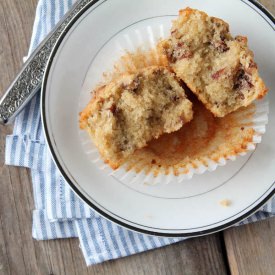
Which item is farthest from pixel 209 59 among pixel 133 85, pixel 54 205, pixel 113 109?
pixel 54 205

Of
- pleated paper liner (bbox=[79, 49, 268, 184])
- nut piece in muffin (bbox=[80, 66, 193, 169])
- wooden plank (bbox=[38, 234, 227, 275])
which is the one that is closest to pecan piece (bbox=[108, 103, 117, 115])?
nut piece in muffin (bbox=[80, 66, 193, 169])

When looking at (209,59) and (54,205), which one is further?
(54,205)

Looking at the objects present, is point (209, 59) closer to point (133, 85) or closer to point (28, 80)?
point (133, 85)

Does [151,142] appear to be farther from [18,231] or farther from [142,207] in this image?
[18,231]

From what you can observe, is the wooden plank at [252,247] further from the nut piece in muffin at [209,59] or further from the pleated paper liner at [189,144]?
the nut piece in muffin at [209,59]

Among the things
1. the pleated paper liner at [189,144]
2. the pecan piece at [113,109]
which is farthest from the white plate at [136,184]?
the pecan piece at [113,109]

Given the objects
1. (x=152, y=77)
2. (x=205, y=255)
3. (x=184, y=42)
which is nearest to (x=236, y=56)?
(x=184, y=42)
